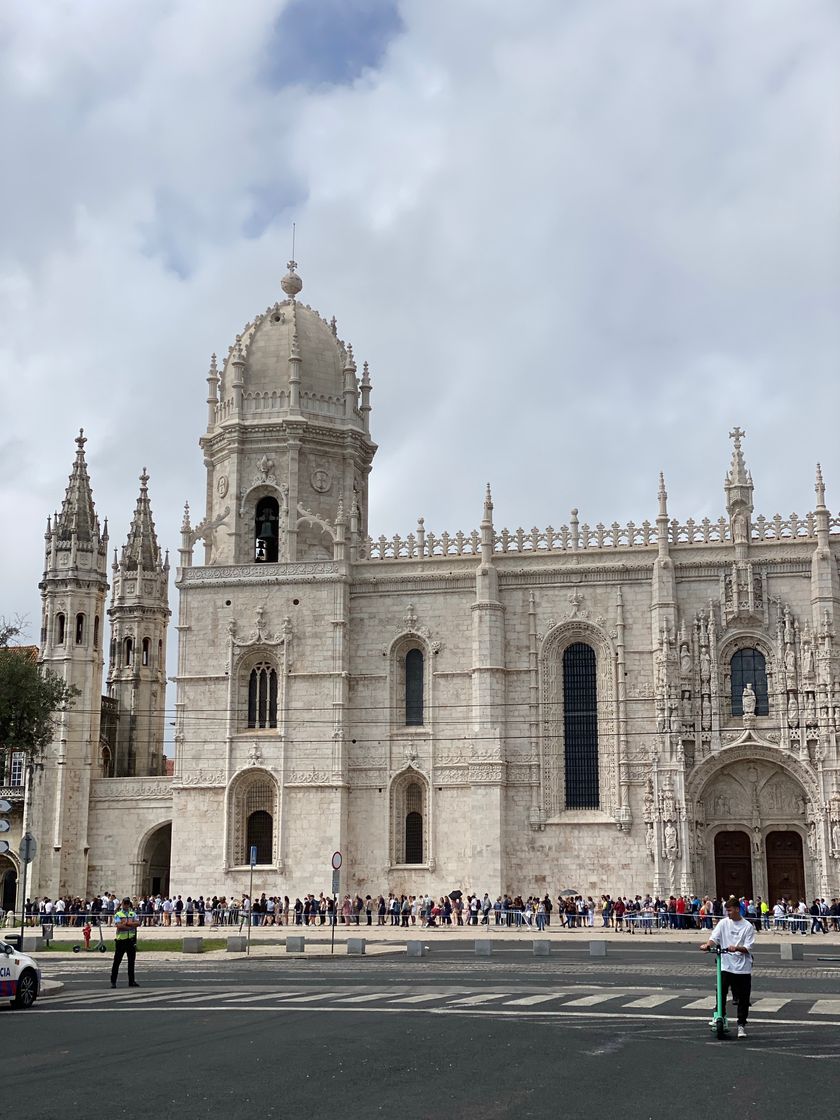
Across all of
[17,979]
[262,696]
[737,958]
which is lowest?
[17,979]

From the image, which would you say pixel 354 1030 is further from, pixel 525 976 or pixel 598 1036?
pixel 525 976

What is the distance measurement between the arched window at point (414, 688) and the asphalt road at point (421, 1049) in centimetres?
2751

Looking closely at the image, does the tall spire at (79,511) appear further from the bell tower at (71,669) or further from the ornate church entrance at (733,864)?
the ornate church entrance at (733,864)

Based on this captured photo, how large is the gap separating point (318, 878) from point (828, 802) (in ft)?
61.2

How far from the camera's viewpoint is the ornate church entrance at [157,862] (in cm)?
5709

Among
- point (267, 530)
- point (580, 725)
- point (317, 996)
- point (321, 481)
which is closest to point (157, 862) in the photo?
point (267, 530)

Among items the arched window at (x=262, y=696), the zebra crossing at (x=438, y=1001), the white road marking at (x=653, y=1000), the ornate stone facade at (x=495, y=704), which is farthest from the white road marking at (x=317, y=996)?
the arched window at (x=262, y=696)

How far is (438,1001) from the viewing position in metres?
20.9

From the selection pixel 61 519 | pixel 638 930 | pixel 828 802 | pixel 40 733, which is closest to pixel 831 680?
pixel 828 802

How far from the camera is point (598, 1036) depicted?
15992 mm

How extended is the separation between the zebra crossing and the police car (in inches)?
12.1

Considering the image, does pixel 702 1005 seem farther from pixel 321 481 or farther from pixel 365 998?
pixel 321 481

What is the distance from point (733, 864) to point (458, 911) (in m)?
10.5

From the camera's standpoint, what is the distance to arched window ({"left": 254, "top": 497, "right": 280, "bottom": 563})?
56.6m
